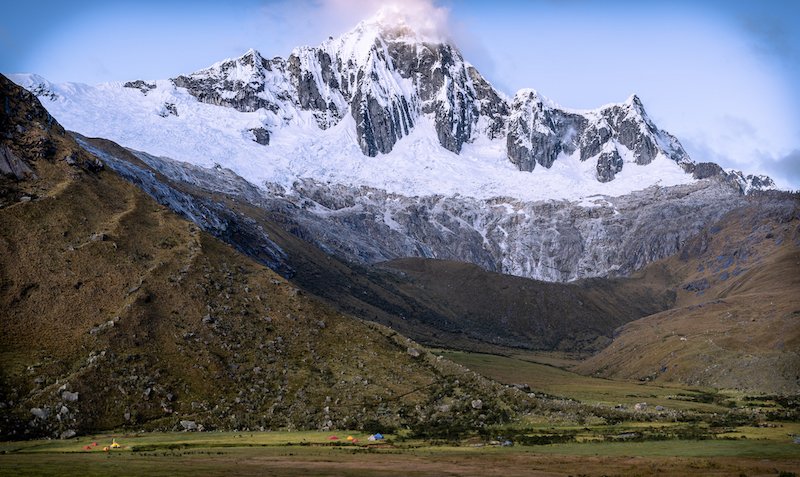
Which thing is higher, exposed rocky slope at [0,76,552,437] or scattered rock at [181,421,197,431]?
exposed rocky slope at [0,76,552,437]

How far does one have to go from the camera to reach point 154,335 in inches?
4225

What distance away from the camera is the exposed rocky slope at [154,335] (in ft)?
316

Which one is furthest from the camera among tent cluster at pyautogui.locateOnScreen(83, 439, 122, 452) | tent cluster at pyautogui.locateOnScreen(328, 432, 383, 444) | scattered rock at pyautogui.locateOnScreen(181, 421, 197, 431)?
scattered rock at pyautogui.locateOnScreen(181, 421, 197, 431)

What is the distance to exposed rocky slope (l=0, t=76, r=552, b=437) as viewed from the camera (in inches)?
3789

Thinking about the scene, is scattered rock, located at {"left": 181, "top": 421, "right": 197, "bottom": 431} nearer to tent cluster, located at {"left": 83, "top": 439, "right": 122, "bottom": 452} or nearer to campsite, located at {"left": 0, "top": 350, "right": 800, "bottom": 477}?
campsite, located at {"left": 0, "top": 350, "right": 800, "bottom": 477}

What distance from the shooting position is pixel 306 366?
11194cm

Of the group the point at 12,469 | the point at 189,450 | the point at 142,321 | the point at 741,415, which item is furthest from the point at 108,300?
the point at 741,415

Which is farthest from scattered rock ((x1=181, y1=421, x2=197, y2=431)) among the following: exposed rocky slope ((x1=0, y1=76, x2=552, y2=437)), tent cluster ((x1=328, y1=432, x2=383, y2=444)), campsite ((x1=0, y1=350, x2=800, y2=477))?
tent cluster ((x1=328, y1=432, x2=383, y2=444))

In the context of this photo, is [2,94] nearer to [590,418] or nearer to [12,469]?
[12,469]

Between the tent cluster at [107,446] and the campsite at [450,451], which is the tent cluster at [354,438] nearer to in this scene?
the campsite at [450,451]

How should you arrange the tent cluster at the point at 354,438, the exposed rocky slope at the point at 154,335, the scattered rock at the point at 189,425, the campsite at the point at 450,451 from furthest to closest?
the exposed rocky slope at the point at 154,335, the scattered rock at the point at 189,425, the tent cluster at the point at 354,438, the campsite at the point at 450,451

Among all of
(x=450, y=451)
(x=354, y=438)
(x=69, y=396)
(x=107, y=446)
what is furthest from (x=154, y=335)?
(x=450, y=451)

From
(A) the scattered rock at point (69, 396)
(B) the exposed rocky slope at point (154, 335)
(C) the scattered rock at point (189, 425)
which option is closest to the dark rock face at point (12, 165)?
(B) the exposed rocky slope at point (154, 335)

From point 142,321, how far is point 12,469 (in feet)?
157
